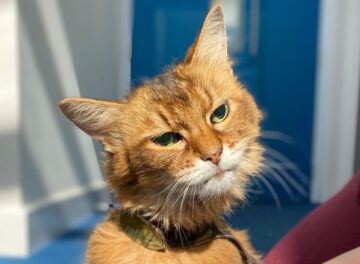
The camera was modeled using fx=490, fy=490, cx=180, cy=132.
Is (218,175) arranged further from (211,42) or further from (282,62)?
(282,62)

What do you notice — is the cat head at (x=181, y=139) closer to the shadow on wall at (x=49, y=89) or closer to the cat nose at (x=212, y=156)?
the cat nose at (x=212, y=156)

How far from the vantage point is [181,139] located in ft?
2.43

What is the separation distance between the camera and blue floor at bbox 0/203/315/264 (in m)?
1.50

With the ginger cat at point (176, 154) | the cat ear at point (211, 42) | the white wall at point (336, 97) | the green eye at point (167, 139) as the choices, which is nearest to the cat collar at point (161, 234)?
the ginger cat at point (176, 154)

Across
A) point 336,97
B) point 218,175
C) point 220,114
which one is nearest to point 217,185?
point 218,175

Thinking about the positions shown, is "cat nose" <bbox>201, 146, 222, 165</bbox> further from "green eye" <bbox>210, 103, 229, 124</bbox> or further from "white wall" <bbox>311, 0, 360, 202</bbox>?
"white wall" <bbox>311, 0, 360, 202</bbox>

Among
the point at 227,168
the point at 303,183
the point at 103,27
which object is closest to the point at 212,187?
the point at 227,168

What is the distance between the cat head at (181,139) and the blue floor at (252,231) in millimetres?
683

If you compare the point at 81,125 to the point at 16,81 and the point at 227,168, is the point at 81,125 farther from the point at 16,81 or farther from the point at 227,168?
the point at 16,81

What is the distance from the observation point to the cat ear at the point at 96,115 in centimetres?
75

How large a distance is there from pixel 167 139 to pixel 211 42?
0.22m

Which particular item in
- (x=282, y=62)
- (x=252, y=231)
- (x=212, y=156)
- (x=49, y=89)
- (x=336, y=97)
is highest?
(x=212, y=156)

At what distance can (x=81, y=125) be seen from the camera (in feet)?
2.55

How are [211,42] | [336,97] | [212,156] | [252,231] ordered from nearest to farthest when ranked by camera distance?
[212,156] → [211,42] → [252,231] → [336,97]
